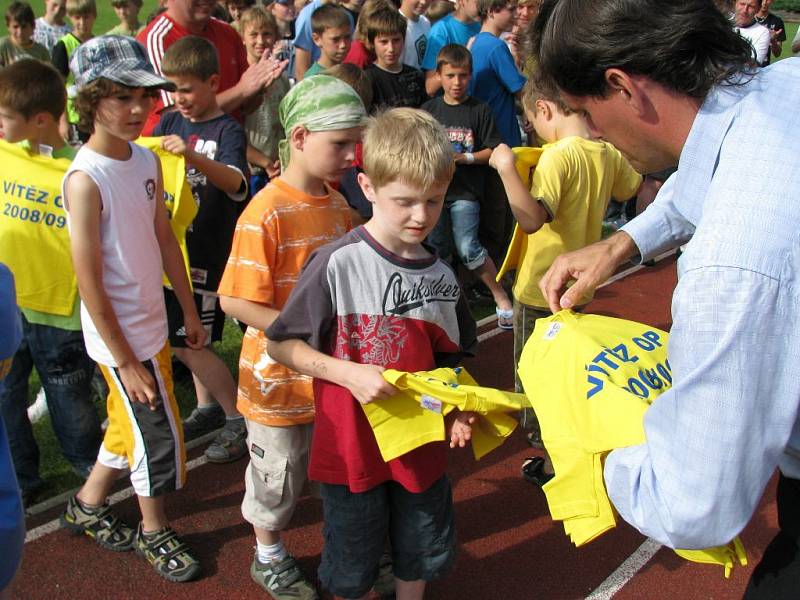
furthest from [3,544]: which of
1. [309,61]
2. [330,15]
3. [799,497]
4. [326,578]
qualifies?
[309,61]

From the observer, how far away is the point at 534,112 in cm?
406

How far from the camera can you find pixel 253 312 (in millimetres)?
2729

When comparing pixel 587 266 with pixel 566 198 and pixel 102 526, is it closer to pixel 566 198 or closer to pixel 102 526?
pixel 566 198

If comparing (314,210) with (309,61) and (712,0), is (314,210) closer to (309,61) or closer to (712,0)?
(712,0)

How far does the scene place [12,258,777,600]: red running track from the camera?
3238 millimetres

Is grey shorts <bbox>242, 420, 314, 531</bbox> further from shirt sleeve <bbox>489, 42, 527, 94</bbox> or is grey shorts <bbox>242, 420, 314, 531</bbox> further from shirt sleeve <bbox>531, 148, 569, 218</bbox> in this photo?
shirt sleeve <bbox>489, 42, 527, 94</bbox>

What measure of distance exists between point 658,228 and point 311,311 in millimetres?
1138

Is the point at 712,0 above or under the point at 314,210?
above

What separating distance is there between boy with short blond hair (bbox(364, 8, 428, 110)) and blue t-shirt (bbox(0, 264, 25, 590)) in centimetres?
465

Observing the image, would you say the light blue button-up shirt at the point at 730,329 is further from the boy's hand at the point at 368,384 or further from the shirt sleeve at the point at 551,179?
the shirt sleeve at the point at 551,179

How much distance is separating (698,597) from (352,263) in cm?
223

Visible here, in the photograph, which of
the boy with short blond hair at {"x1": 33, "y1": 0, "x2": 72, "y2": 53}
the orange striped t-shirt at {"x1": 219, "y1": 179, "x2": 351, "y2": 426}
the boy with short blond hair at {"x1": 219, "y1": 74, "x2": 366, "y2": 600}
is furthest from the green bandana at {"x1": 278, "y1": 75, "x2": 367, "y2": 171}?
the boy with short blond hair at {"x1": 33, "y1": 0, "x2": 72, "y2": 53}

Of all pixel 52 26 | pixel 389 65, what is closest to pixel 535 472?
pixel 389 65

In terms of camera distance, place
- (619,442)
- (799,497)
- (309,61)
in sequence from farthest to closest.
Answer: (309,61) → (619,442) → (799,497)
